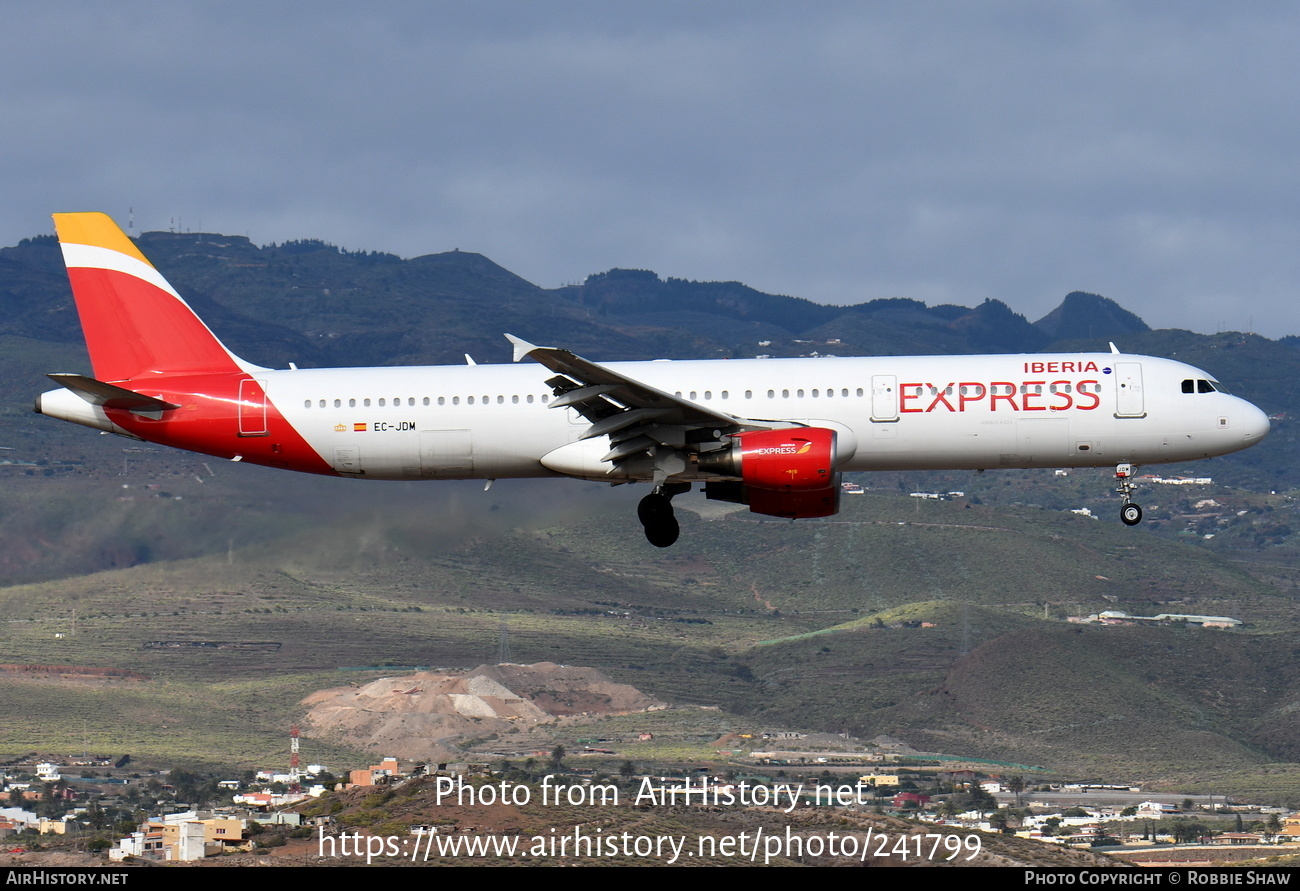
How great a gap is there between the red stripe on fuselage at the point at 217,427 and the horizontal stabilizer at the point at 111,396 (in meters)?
0.23

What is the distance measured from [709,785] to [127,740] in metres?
60.2

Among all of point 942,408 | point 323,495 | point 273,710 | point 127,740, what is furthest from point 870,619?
point 942,408

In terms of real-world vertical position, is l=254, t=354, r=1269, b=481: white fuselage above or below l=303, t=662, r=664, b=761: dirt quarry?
above

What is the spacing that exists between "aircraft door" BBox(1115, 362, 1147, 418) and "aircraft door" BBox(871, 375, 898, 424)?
20.5ft

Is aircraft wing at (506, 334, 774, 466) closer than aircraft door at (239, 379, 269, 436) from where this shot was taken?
Yes

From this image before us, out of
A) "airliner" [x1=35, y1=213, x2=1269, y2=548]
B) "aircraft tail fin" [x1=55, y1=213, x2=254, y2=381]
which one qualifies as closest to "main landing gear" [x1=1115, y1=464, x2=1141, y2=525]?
"airliner" [x1=35, y1=213, x2=1269, y2=548]

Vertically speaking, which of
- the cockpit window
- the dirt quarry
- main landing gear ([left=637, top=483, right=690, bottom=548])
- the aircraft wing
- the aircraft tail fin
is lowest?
the dirt quarry

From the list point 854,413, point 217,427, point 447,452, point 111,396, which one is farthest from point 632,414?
point 111,396

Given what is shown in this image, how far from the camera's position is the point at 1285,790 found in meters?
134

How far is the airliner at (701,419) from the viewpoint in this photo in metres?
45.1

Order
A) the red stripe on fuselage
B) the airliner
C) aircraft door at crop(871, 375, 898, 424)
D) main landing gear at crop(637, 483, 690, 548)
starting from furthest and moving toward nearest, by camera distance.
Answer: main landing gear at crop(637, 483, 690, 548), the red stripe on fuselage, aircraft door at crop(871, 375, 898, 424), the airliner

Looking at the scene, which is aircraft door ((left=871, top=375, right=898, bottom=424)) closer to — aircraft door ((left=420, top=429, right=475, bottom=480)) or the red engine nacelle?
the red engine nacelle

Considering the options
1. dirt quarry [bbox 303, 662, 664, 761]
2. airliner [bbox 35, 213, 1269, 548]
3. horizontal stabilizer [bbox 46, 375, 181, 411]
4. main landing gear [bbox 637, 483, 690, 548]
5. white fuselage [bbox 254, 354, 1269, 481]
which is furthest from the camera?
dirt quarry [bbox 303, 662, 664, 761]

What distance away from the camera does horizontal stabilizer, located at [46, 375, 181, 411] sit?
46250 mm
